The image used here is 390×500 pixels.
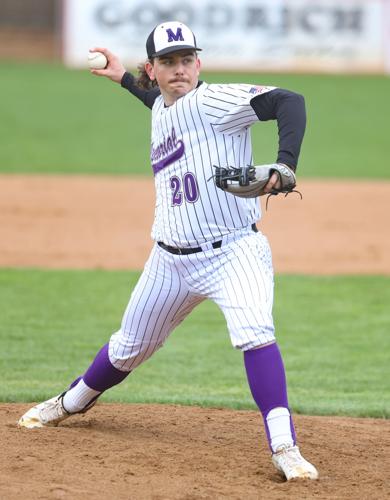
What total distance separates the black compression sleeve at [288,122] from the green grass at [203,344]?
6.89 ft

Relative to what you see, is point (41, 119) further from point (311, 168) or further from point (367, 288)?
point (367, 288)

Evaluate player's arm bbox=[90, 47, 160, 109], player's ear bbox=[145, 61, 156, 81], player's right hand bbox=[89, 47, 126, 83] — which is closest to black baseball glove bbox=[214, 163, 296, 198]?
player's ear bbox=[145, 61, 156, 81]

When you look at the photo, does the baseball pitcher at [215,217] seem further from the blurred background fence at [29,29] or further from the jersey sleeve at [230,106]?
the blurred background fence at [29,29]

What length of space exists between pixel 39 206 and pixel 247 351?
8.71 meters

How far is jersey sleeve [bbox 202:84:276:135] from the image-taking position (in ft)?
14.6

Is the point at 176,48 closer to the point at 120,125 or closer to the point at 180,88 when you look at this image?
the point at 180,88

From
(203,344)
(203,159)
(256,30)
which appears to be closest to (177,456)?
(203,159)

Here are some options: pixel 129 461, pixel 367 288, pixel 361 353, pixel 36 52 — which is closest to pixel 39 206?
pixel 367 288

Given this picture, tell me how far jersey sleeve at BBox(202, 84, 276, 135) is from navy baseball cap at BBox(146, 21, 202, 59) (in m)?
0.23

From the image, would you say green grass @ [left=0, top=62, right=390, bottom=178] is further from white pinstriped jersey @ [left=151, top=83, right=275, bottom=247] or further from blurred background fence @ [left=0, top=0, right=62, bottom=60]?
white pinstriped jersey @ [left=151, top=83, right=275, bottom=247]

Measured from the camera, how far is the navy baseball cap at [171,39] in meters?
4.63

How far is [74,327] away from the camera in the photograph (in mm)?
7934

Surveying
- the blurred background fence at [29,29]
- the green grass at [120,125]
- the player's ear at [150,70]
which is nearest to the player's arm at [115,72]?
the player's ear at [150,70]

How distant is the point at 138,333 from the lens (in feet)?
16.1
